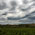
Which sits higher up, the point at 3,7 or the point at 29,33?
the point at 3,7

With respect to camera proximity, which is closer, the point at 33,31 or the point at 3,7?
the point at 33,31

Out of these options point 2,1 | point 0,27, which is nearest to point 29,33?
point 0,27

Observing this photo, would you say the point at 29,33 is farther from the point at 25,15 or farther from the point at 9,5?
the point at 9,5

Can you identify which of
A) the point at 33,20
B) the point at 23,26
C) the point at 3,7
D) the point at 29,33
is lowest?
the point at 29,33

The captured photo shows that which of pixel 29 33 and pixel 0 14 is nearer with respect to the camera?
pixel 29 33

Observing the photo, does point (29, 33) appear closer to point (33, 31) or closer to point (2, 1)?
point (33, 31)

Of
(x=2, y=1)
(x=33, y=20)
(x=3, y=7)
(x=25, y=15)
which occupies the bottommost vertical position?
(x=33, y=20)

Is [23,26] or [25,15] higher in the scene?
[25,15]

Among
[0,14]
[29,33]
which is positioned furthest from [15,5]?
[29,33]
